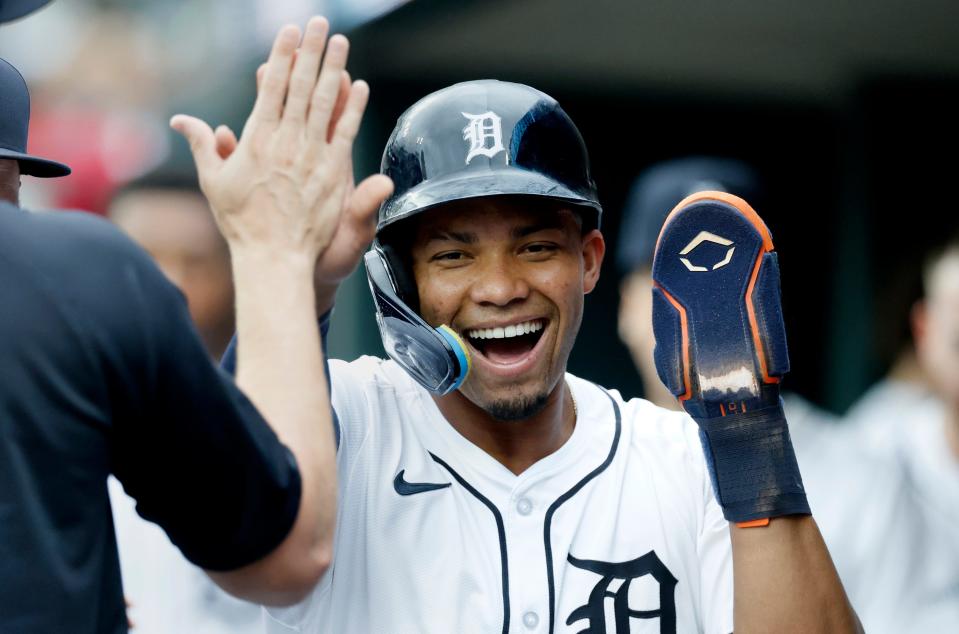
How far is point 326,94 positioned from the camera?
5.93ft

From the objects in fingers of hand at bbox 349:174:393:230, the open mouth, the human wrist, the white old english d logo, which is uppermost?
the white old english d logo

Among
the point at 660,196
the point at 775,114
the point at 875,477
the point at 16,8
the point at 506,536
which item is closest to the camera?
the point at 16,8

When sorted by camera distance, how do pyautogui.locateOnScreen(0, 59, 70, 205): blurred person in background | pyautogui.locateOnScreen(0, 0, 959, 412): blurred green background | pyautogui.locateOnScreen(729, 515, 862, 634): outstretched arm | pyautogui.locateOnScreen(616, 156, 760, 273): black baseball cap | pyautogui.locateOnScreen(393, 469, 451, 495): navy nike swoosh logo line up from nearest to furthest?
pyautogui.locateOnScreen(729, 515, 862, 634): outstretched arm < pyautogui.locateOnScreen(0, 59, 70, 205): blurred person in background < pyautogui.locateOnScreen(393, 469, 451, 495): navy nike swoosh logo < pyautogui.locateOnScreen(616, 156, 760, 273): black baseball cap < pyautogui.locateOnScreen(0, 0, 959, 412): blurred green background

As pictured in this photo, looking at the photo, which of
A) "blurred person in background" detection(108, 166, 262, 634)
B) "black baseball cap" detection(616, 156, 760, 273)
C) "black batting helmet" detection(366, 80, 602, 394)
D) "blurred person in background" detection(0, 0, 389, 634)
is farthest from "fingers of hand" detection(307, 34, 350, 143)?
"black baseball cap" detection(616, 156, 760, 273)

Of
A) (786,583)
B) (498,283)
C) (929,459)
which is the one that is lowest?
(929,459)

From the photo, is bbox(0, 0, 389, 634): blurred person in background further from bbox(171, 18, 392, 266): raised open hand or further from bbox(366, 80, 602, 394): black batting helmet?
bbox(366, 80, 602, 394): black batting helmet

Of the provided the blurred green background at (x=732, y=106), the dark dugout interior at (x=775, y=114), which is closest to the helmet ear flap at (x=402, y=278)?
the blurred green background at (x=732, y=106)

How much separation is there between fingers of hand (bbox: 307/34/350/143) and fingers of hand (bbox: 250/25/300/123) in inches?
1.9

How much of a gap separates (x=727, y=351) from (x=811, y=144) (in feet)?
22.0

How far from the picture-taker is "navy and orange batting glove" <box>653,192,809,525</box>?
226 cm

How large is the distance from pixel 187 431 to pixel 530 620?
100 centimetres

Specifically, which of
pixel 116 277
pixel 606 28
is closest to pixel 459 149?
pixel 116 277

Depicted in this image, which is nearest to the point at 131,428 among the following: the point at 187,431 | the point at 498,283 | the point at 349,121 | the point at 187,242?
the point at 187,431

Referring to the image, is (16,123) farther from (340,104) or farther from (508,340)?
(508,340)
